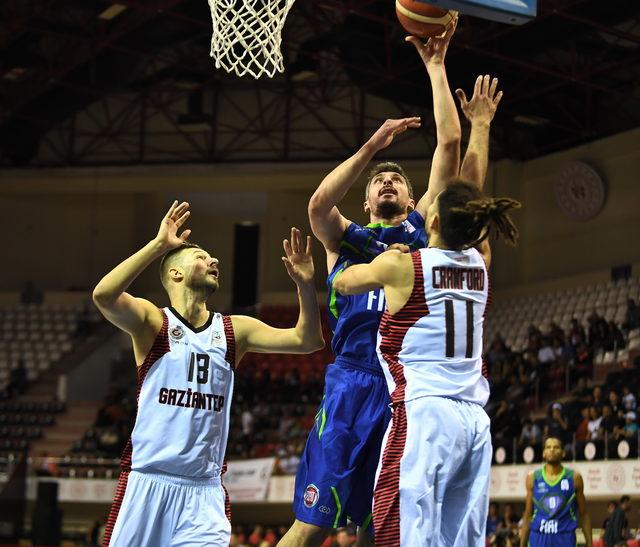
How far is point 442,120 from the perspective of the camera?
5574mm

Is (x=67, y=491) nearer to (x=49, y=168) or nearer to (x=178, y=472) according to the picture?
(x=49, y=168)

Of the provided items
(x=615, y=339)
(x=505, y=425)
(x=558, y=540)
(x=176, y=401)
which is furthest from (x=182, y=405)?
(x=615, y=339)

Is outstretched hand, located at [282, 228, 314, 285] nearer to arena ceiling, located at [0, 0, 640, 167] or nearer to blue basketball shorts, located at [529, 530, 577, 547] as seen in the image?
blue basketball shorts, located at [529, 530, 577, 547]

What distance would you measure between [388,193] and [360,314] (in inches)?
26.1

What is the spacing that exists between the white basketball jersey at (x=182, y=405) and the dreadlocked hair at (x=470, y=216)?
1.39m

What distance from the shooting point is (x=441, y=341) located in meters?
4.80

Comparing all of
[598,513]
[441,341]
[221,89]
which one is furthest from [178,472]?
[221,89]

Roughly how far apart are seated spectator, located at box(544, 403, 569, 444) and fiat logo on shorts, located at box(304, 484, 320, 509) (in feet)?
35.6

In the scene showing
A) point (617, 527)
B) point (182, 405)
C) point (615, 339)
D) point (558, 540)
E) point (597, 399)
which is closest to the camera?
point (182, 405)

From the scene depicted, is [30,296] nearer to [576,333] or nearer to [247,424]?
[247,424]

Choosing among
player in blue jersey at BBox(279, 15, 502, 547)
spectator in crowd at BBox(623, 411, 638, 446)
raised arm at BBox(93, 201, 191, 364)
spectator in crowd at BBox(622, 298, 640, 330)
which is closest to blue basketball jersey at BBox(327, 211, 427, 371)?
player in blue jersey at BBox(279, 15, 502, 547)

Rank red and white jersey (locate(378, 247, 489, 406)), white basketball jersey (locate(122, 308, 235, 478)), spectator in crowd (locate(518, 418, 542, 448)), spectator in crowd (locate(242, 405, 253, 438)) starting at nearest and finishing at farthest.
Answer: red and white jersey (locate(378, 247, 489, 406)), white basketball jersey (locate(122, 308, 235, 478)), spectator in crowd (locate(518, 418, 542, 448)), spectator in crowd (locate(242, 405, 253, 438))

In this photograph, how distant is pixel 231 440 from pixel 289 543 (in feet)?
53.5

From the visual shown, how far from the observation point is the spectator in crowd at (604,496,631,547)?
1362 centimetres
